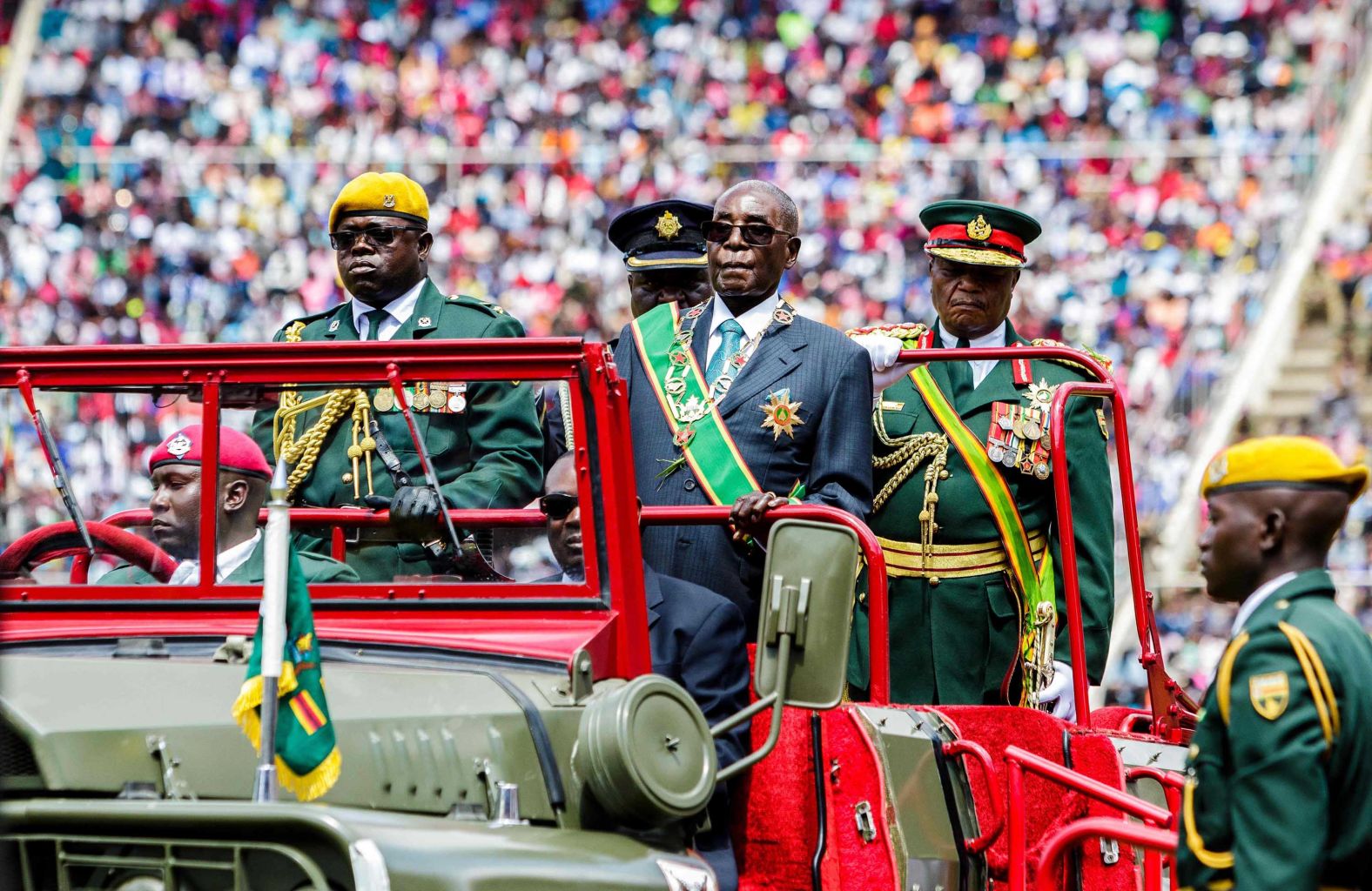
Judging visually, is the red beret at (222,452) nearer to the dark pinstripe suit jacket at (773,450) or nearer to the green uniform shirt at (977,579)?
the dark pinstripe suit jacket at (773,450)

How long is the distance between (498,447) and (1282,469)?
1772 millimetres

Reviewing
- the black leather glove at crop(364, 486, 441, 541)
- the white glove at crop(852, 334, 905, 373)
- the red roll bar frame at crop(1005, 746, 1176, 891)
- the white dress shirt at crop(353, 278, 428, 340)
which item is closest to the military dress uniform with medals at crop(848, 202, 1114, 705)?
the white glove at crop(852, 334, 905, 373)

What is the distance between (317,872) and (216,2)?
85.7ft

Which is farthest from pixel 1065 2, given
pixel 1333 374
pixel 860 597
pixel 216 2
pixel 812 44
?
pixel 860 597

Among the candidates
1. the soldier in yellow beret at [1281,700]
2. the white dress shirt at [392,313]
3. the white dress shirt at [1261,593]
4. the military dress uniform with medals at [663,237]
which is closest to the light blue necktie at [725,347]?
the white dress shirt at [392,313]

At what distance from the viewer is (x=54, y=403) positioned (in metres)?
4.95

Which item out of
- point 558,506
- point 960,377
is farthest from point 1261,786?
point 960,377

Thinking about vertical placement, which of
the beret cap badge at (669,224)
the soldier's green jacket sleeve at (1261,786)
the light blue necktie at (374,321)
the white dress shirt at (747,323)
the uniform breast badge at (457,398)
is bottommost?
the soldier's green jacket sleeve at (1261,786)

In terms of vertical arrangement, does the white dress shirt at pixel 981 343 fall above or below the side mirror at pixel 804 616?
above

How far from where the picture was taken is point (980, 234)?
273 inches

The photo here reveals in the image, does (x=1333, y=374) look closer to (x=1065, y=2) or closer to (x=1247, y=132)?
(x=1247, y=132)

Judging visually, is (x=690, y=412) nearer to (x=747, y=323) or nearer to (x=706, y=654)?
(x=747, y=323)

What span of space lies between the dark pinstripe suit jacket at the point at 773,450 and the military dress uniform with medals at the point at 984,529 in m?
1.00

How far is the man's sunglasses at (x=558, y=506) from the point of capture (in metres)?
4.60
